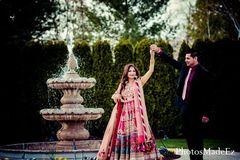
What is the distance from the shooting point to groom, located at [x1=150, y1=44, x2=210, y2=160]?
565cm

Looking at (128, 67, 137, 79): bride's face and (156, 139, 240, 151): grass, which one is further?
(156, 139, 240, 151): grass

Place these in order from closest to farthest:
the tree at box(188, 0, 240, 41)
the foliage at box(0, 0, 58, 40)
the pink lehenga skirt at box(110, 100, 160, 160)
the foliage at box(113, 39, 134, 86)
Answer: the pink lehenga skirt at box(110, 100, 160, 160) → the foliage at box(113, 39, 134, 86) → the foliage at box(0, 0, 58, 40) → the tree at box(188, 0, 240, 41)

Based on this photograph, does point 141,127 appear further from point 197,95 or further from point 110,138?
point 197,95

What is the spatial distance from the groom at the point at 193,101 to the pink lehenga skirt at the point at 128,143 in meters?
0.61

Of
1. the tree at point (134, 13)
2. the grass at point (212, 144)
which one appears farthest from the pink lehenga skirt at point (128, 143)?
the tree at point (134, 13)

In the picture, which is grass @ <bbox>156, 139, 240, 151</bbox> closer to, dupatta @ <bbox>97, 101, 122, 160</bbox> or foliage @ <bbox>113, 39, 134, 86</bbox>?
foliage @ <bbox>113, 39, 134, 86</bbox>

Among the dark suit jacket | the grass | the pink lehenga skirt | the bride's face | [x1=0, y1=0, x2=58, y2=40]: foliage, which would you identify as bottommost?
the grass

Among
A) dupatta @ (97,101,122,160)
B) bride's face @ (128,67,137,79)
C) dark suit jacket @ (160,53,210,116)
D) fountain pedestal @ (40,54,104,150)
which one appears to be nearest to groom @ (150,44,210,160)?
dark suit jacket @ (160,53,210,116)

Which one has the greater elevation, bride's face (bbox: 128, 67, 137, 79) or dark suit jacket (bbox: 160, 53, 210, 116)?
bride's face (bbox: 128, 67, 137, 79)

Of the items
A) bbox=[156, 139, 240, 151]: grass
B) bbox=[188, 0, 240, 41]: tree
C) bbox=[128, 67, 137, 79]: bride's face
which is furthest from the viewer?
bbox=[188, 0, 240, 41]: tree

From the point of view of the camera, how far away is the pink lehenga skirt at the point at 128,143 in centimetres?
588

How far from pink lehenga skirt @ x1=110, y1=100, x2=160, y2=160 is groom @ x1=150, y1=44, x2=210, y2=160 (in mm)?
614

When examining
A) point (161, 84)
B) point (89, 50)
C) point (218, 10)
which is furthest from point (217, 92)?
point (218, 10)

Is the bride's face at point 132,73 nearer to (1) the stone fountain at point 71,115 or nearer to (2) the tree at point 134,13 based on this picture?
(1) the stone fountain at point 71,115
